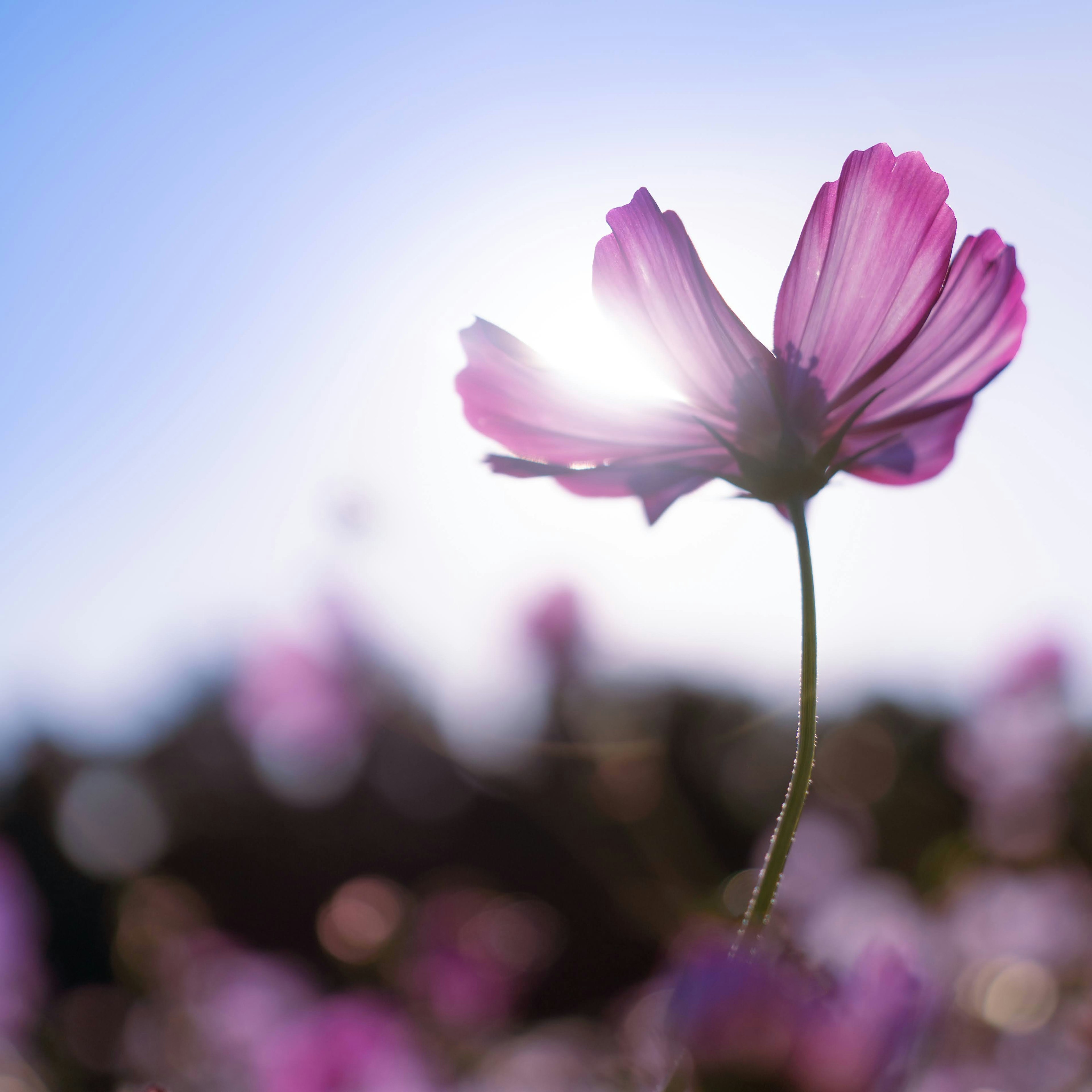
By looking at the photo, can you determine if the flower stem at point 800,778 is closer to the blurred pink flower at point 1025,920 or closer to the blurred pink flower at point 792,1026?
the blurred pink flower at point 792,1026

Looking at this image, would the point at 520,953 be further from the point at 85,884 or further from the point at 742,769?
the point at 85,884

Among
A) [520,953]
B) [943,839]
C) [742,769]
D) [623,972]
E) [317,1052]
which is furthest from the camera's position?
[742,769]

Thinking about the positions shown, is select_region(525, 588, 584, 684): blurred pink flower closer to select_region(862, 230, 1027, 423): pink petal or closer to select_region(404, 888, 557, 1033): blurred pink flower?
select_region(404, 888, 557, 1033): blurred pink flower

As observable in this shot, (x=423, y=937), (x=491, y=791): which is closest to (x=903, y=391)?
(x=423, y=937)

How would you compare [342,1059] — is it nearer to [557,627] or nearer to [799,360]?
[799,360]

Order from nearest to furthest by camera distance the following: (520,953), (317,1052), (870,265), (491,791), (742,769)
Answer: (870,265) → (317,1052) → (520,953) → (491,791) → (742,769)

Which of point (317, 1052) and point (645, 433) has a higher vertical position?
point (645, 433)

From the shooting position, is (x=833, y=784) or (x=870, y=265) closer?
(x=870, y=265)

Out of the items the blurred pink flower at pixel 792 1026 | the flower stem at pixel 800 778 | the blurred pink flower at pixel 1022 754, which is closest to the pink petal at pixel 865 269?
the flower stem at pixel 800 778
